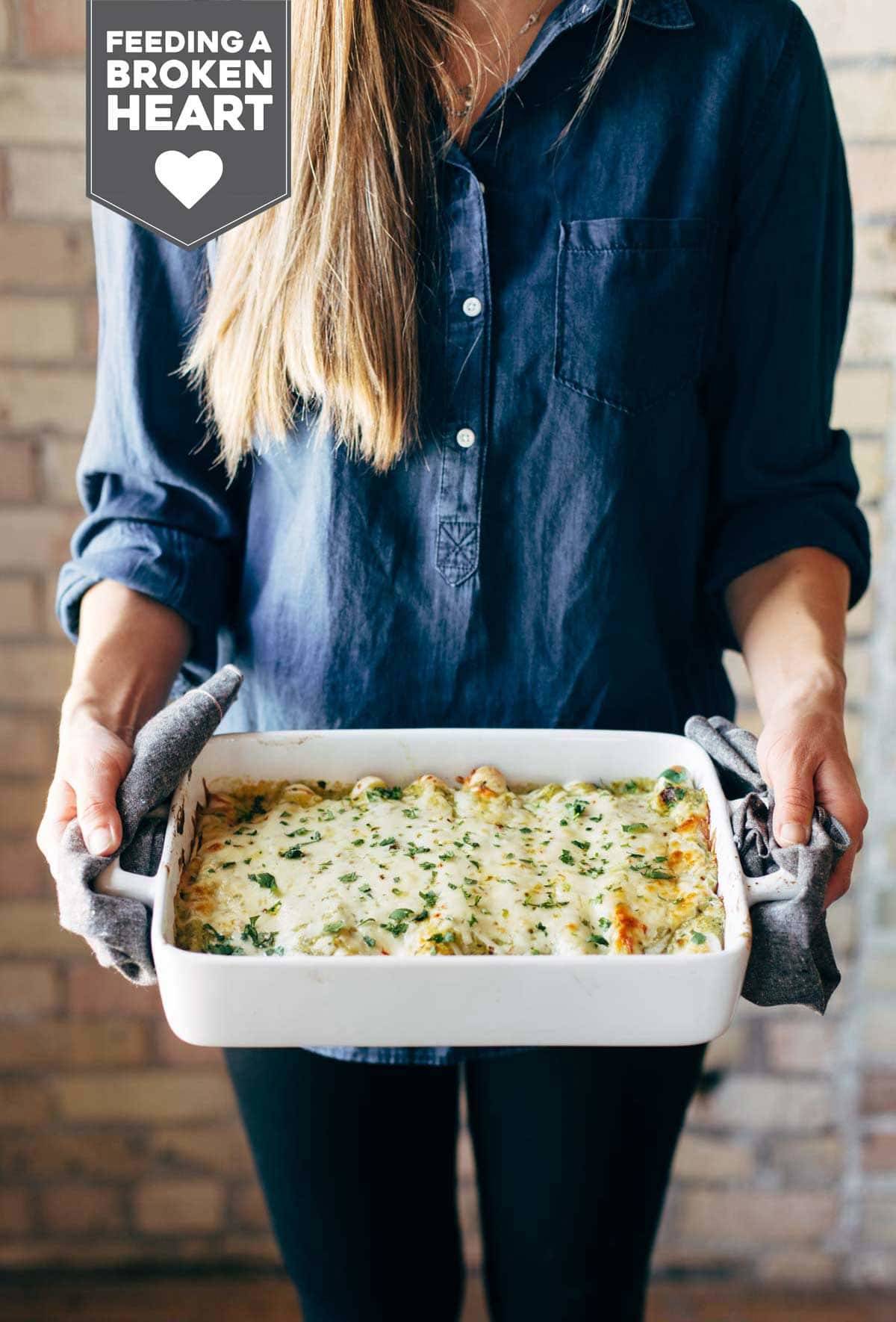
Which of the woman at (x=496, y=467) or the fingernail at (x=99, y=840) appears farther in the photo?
the woman at (x=496, y=467)

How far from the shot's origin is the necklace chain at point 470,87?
34.9 inches

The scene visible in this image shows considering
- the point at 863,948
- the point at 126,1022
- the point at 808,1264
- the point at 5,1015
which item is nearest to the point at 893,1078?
the point at 863,948

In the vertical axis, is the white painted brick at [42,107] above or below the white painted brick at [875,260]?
above

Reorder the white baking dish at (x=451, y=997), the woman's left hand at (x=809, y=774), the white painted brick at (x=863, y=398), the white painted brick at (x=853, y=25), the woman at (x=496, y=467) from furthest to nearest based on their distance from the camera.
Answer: the white painted brick at (x=863, y=398), the white painted brick at (x=853, y=25), the woman at (x=496, y=467), the woman's left hand at (x=809, y=774), the white baking dish at (x=451, y=997)

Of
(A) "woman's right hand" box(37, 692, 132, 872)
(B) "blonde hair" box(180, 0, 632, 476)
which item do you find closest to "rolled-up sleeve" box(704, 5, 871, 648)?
(B) "blonde hair" box(180, 0, 632, 476)

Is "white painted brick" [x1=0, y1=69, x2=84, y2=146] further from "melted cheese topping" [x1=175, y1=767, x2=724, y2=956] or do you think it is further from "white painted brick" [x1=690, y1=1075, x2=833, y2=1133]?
"white painted brick" [x1=690, y1=1075, x2=833, y2=1133]

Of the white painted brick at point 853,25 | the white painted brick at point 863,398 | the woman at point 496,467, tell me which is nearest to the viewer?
the woman at point 496,467

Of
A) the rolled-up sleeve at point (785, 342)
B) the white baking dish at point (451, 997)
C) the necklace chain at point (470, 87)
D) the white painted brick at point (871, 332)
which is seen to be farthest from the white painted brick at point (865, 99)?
the white baking dish at point (451, 997)

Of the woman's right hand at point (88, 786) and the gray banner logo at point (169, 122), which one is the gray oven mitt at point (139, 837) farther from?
the gray banner logo at point (169, 122)

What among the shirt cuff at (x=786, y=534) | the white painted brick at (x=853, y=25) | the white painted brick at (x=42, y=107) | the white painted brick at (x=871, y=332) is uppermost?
the white painted brick at (x=853, y=25)

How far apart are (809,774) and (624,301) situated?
0.35m

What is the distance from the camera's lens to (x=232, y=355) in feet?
2.97

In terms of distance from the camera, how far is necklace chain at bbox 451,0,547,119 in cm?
89

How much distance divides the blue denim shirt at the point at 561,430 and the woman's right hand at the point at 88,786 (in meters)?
0.15
